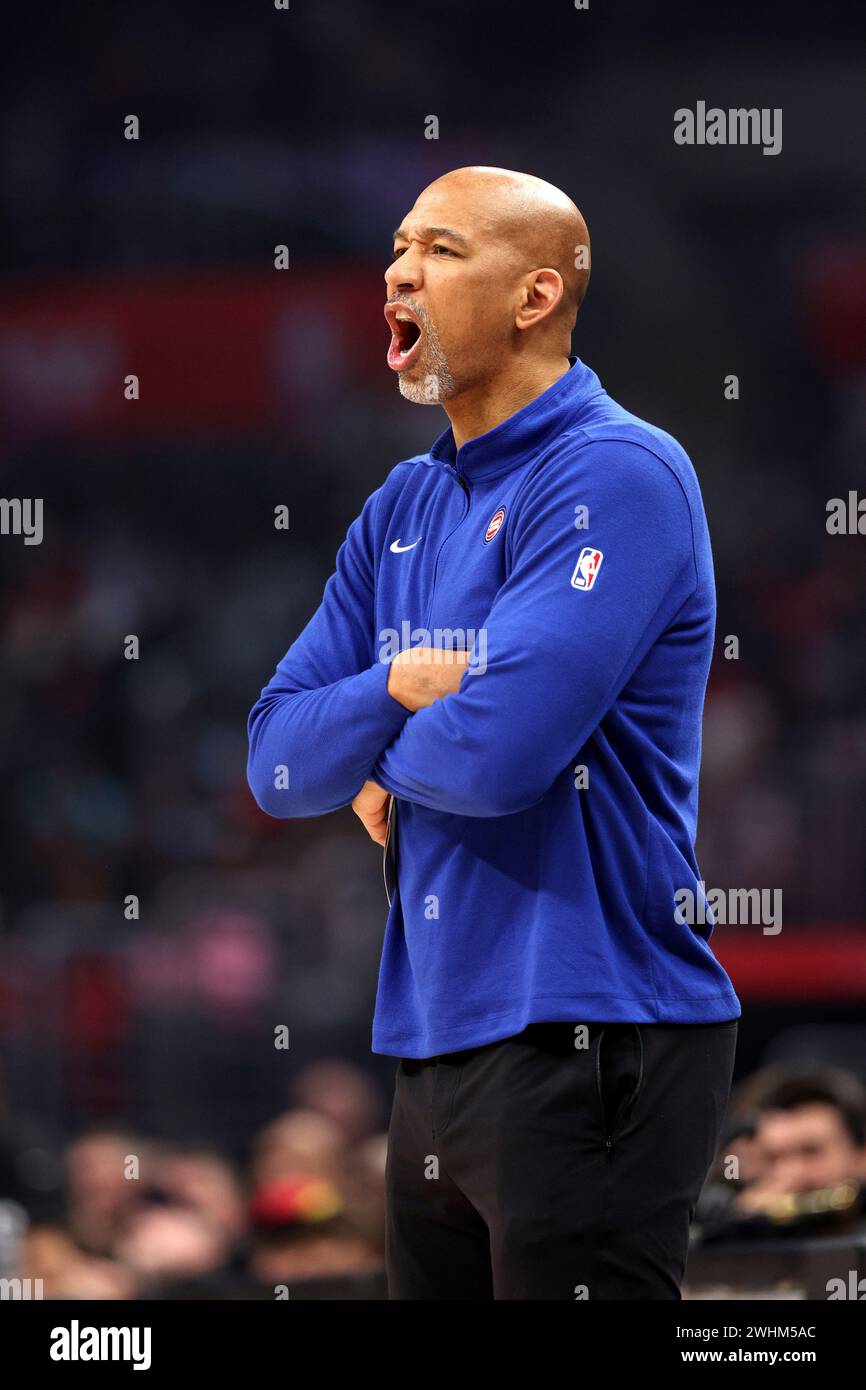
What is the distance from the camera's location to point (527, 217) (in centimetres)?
182

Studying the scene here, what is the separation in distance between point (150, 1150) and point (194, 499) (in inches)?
96.5

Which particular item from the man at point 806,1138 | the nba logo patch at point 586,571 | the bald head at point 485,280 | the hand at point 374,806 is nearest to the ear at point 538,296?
the bald head at point 485,280

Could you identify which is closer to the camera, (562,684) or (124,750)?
(562,684)

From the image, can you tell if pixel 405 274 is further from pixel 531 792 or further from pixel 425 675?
pixel 531 792

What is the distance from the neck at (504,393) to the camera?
185 centimetres

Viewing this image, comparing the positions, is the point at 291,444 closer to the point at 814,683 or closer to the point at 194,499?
the point at 194,499

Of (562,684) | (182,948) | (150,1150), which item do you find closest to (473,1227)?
(562,684)

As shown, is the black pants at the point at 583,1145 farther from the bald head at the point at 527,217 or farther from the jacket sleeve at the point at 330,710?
the bald head at the point at 527,217

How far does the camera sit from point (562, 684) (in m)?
1.59

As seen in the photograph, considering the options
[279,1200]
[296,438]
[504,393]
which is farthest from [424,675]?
[296,438]

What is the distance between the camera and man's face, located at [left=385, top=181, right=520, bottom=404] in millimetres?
1812

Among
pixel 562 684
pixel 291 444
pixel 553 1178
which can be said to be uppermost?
pixel 291 444

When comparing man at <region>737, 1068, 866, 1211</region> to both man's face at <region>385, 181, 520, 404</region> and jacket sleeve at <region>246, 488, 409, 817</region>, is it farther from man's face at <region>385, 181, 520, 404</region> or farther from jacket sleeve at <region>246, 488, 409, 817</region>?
man's face at <region>385, 181, 520, 404</region>

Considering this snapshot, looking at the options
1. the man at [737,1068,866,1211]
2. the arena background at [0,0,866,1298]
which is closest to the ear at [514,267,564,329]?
the man at [737,1068,866,1211]
